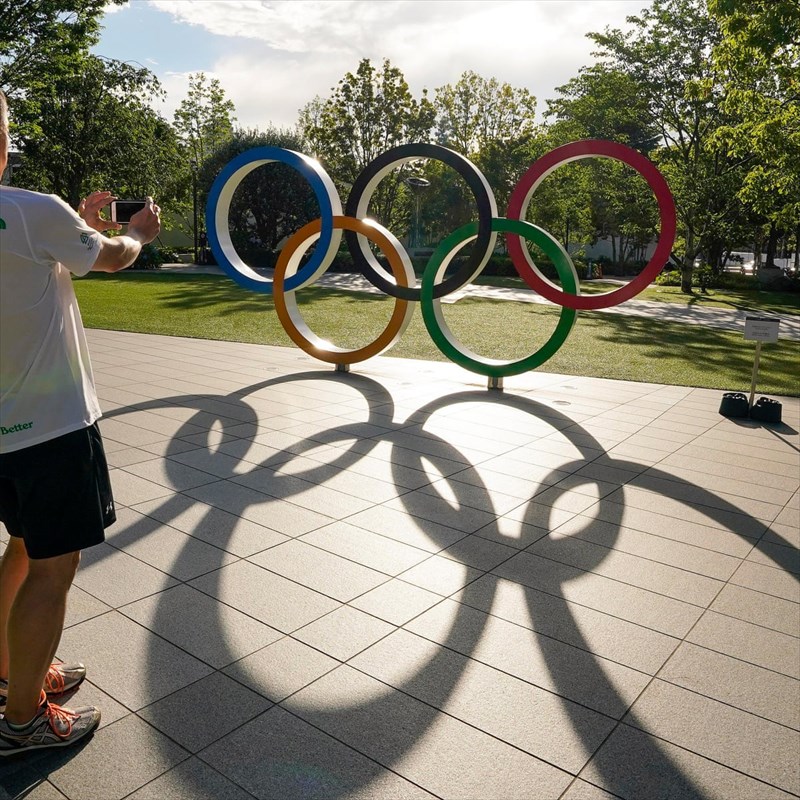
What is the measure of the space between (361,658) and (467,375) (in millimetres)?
8212

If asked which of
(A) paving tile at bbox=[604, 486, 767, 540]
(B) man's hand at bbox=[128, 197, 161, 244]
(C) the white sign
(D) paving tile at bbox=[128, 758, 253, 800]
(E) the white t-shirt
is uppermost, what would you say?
(B) man's hand at bbox=[128, 197, 161, 244]

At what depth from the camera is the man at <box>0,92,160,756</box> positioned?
2.37 metres

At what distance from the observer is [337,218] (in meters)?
10.2

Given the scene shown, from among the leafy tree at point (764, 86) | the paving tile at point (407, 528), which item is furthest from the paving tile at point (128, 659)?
the leafy tree at point (764, 86)

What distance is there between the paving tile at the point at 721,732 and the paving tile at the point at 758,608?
993mm

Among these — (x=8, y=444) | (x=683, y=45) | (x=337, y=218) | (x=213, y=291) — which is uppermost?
(x=683, y=45)

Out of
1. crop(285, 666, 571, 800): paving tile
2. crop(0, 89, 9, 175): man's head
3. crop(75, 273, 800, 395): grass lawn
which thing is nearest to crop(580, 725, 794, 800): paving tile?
crop(285, 666, 571, 800): paving tile

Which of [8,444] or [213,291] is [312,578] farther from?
[213,291]

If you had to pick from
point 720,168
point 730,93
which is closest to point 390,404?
point 730,93

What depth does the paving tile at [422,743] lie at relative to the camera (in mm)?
2688

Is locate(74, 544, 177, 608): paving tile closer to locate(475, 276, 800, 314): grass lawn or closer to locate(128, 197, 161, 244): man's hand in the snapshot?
locate(128, 197, 161, 244): man's hand

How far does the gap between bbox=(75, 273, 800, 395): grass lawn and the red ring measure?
10.7ft

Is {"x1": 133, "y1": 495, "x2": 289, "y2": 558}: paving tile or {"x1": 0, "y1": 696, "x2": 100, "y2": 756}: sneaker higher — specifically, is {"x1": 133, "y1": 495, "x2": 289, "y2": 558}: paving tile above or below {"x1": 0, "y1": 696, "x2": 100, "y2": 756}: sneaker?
below

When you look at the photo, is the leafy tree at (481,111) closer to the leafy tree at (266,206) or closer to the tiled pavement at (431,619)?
the leafy tree at (266,206)
